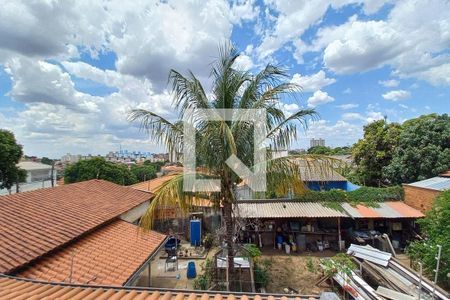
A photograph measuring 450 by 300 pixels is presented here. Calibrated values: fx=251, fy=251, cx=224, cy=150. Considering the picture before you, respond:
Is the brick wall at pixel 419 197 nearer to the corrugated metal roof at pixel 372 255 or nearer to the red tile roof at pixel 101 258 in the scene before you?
the corrugated metal roof at pixel 372 255

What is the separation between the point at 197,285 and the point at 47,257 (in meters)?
5.17

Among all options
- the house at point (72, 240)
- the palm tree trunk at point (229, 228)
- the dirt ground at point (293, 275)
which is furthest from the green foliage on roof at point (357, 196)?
the house at point (72, 240)

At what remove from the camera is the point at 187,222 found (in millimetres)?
17922

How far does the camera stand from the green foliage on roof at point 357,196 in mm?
16281

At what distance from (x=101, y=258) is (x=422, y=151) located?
2011 cm

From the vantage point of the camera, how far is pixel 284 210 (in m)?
15.4

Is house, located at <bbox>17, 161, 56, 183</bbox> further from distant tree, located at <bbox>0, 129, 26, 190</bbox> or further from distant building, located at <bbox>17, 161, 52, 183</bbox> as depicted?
distant tree, located at <bbox>0, 129, 26, 190</bbox>

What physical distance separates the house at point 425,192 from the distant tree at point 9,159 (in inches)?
1200

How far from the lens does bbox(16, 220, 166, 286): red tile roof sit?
6387mm

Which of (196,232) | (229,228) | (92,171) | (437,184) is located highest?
(92,171)

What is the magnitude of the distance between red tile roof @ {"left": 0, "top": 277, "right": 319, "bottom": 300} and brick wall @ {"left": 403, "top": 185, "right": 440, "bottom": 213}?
46.3ft

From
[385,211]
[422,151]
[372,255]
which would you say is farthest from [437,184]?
[372,255]

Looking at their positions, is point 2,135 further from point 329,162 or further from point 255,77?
point 329,162

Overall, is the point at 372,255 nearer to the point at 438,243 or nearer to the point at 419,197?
the point at 438,243
